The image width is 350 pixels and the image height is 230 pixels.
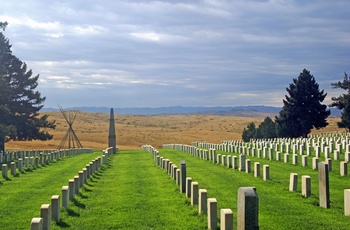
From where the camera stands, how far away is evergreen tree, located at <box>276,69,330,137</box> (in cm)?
5912

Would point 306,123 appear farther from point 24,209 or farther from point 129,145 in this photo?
point 24,209

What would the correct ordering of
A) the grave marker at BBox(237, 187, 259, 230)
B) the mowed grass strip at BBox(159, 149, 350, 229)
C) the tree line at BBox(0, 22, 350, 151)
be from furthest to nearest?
the tree line at BBox(0, 22, 350, 151), the mowed grass strip at BBox(159, 149, 350, 229), the grave marker at BBox(237, 187, 259, 230)

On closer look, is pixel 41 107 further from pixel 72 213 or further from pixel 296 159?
pixel 72 213

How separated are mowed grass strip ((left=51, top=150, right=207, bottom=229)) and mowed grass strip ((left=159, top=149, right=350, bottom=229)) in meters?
1.10

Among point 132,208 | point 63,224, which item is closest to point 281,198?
point 132,208

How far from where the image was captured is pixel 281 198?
15.2 metres

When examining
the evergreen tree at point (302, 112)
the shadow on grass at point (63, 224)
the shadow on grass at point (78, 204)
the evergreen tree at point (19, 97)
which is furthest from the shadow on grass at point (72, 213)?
the evergreen tree at point (302, 112)

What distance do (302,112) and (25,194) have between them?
152ft

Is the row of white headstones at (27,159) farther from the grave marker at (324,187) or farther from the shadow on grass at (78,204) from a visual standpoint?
the grave marker at (324,187)

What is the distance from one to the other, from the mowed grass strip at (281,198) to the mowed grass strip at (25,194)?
16.6 ft

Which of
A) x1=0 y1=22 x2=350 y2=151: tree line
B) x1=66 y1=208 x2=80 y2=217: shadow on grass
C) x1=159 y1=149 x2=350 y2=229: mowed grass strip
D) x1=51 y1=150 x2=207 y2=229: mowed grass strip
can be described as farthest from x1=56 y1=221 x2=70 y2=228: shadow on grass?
x1=0 y1=22 x2=350 y2=151: tree line

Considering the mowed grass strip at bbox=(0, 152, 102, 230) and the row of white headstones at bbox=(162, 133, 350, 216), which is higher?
the row of white headstones at bbox=(162, 133, 350, 216)

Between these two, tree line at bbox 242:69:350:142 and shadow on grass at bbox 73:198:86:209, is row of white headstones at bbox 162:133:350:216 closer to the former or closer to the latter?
shadow on grass at bbox 73:198:86:209

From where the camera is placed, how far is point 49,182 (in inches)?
842
